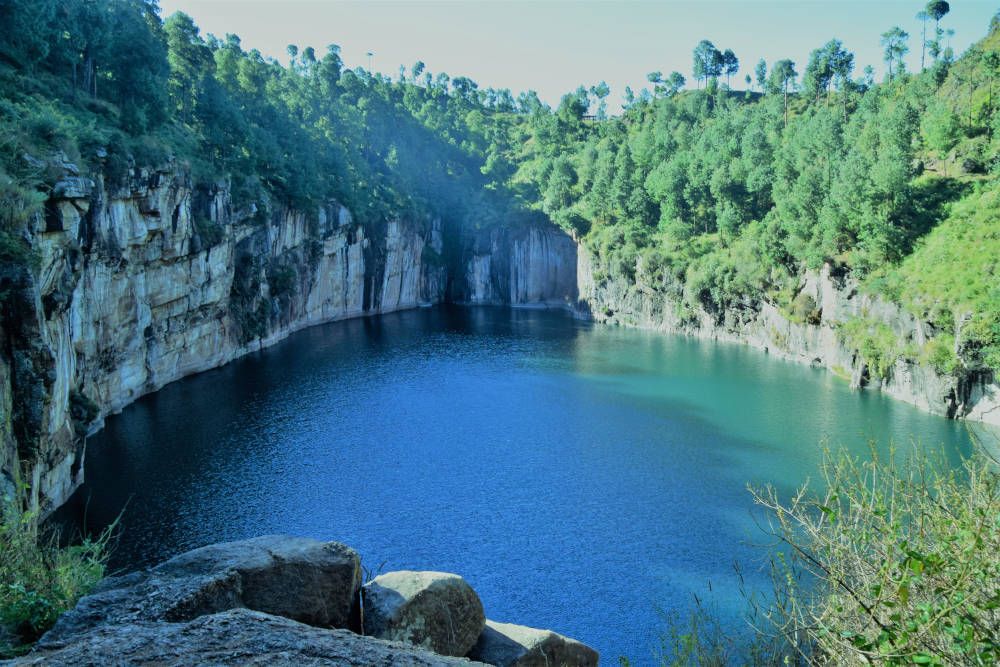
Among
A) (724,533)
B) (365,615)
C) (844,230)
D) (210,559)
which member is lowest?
(724,533)

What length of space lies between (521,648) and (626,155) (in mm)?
74590

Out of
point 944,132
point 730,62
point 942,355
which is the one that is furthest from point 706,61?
point 942,355

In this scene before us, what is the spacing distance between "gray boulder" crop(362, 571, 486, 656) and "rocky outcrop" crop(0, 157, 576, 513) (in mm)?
9359

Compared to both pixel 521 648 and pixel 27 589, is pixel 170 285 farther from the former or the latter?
pixel 27 589

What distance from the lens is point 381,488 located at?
97.2 ft

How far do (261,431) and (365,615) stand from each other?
84.8ft

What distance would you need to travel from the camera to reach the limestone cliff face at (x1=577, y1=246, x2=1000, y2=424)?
39.8 metres

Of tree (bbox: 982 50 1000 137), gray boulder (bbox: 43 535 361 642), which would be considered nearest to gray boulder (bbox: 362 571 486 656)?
gray boulder (bbox: 43 535 361 642)

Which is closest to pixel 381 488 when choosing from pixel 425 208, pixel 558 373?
pixel 558 373

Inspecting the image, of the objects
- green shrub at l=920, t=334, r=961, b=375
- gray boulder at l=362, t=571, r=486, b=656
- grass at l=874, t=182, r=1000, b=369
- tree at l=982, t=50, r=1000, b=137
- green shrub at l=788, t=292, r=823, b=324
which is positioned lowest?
gray boulder at l=362, t=571, r=486, b=656

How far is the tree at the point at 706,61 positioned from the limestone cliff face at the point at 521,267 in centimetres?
4075

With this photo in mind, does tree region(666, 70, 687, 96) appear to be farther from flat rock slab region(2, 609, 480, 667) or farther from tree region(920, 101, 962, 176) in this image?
flat rock slab region(2, 609, 480, 667)

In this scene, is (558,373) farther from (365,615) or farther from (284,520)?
(365,615)

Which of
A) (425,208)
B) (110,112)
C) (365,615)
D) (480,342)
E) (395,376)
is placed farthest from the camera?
(425,208)
